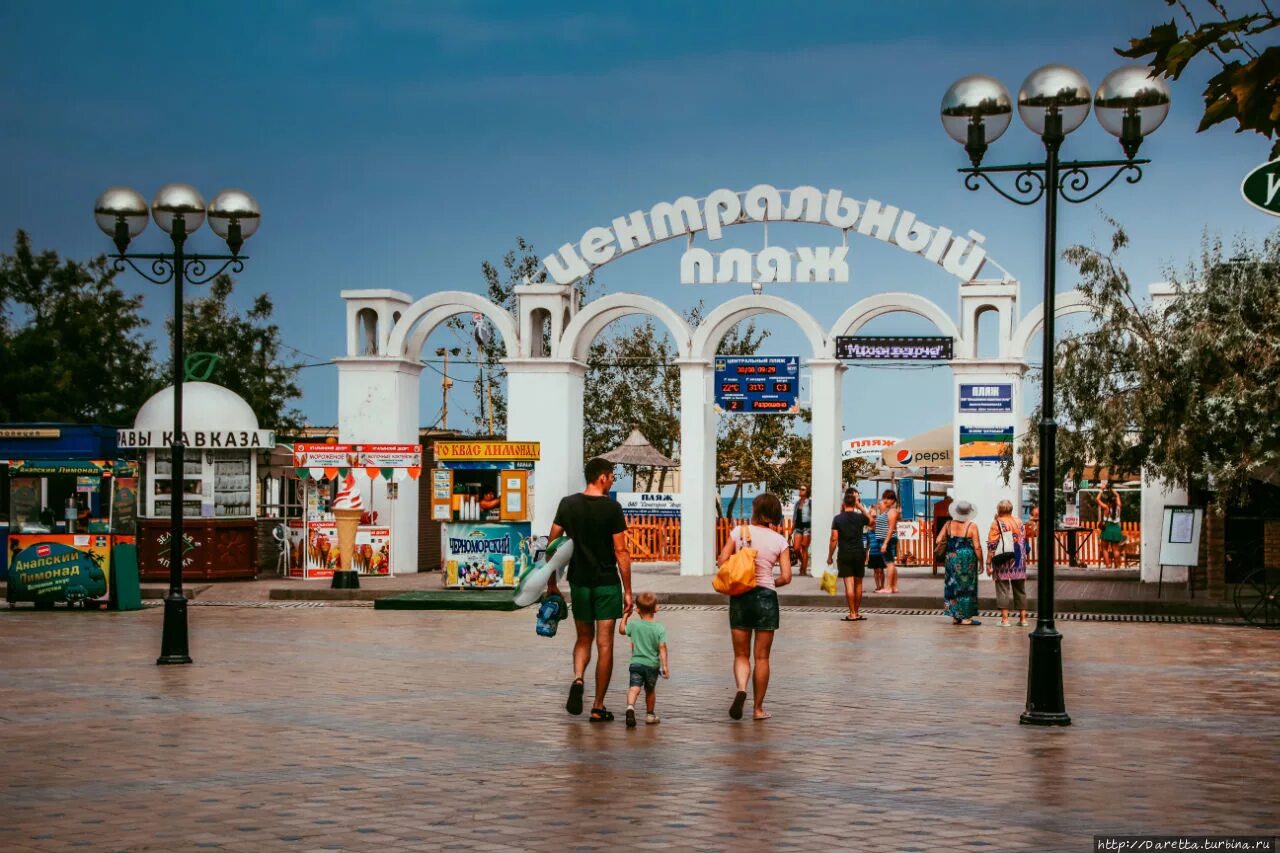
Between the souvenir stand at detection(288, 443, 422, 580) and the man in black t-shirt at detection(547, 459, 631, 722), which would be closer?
the man in black t-shirt at detection(547, 459, 631, 722)

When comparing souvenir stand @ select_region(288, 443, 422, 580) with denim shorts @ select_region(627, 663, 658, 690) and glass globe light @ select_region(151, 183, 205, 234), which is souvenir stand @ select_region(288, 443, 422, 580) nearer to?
glass globe light @ select_region(151, 183, 205, 234)

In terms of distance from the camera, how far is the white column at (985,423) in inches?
1188

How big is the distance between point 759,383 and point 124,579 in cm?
1187

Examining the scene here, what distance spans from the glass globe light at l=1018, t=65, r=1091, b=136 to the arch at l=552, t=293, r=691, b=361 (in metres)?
18.2

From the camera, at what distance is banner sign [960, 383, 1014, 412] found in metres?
30.1

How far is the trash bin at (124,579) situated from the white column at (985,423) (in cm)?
1342

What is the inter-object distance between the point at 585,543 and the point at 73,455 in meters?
19.3

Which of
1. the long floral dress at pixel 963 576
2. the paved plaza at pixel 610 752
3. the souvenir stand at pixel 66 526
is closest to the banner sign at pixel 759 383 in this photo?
the long floral dress at pixel 963 576

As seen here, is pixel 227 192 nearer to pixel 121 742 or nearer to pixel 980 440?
pixel 121 742

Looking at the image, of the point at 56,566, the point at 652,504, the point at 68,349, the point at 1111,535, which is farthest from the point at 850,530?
the point at 68,349

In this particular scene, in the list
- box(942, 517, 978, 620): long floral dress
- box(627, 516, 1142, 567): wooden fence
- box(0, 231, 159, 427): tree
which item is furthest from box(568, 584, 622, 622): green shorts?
box(0, 231, 159, 427): tree

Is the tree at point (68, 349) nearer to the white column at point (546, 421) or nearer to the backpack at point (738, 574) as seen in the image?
the white column at point (546, 421)

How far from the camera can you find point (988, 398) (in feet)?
99.1

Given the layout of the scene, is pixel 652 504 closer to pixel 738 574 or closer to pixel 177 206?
pixel 177 206
